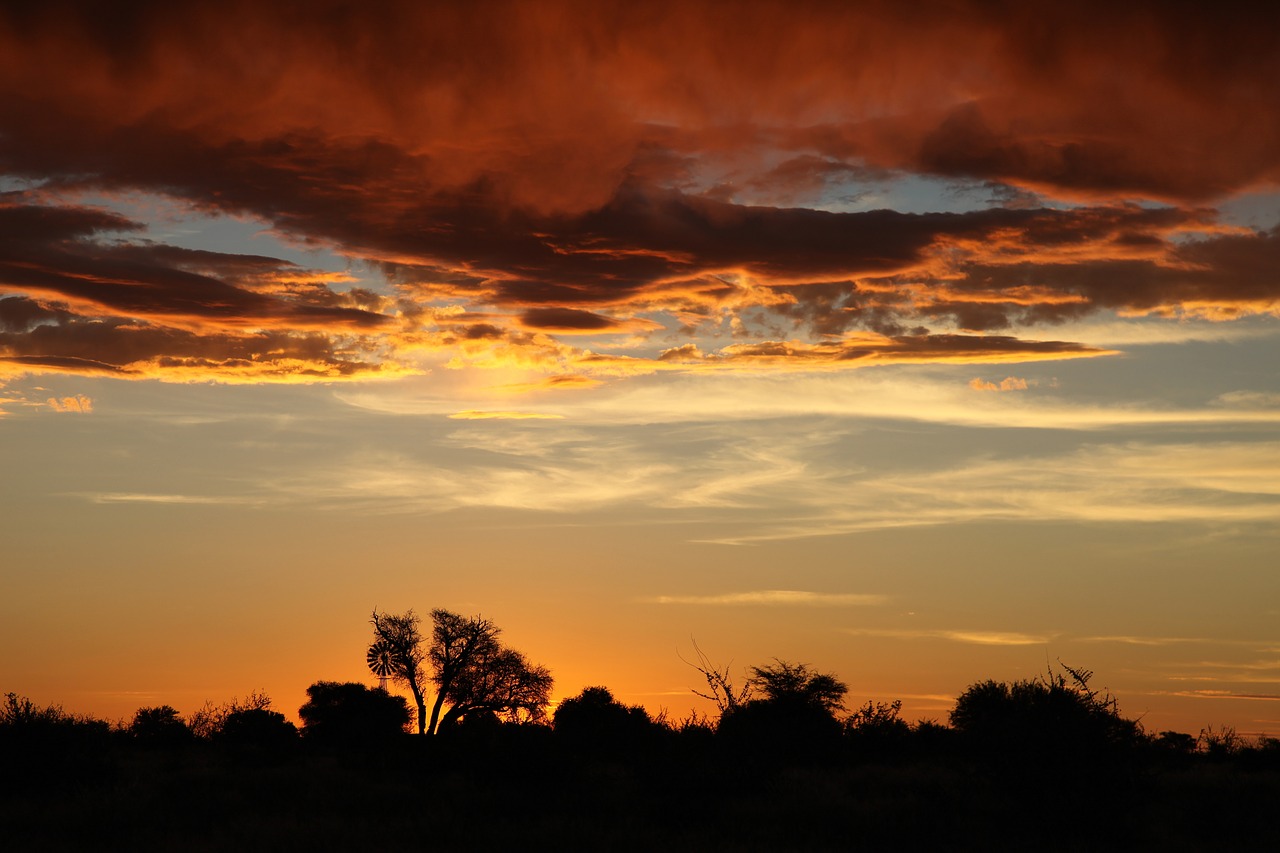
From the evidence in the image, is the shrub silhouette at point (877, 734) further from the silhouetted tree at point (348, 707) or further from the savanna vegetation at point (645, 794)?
the silhouetted tree at point (348, 707)

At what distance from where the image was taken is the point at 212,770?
1368 inches

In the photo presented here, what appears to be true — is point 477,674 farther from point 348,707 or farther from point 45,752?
point 45,752

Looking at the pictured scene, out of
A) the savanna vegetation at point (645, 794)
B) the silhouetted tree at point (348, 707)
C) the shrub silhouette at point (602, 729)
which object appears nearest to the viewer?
the savanna vegetation at point (645, 794)

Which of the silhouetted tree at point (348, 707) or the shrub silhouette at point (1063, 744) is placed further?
the silhouetted tree at point (348, 707)

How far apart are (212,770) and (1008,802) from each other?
23.4m

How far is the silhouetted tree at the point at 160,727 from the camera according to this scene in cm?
5094

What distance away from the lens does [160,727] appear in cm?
5222

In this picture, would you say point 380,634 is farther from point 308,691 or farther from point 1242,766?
point 1242,766

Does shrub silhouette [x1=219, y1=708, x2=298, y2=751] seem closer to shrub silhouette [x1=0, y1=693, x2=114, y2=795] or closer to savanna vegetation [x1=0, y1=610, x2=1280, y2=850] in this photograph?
savanna vegetation [x1=0, y1=610, x2=1280, y2=850]

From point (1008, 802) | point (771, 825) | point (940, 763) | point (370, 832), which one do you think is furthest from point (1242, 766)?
point (370, 832)

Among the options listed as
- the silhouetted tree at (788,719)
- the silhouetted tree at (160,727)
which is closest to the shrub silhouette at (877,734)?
the silhouetted tree at (788,719)

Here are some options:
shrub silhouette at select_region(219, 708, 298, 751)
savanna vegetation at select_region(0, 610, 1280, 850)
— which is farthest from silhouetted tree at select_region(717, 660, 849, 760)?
shrub silhouette at select_region(219, 708, 298, 751)

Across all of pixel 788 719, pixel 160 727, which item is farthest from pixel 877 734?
pixel 160 727

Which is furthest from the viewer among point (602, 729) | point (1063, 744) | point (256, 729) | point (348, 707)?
point (348, 707)
